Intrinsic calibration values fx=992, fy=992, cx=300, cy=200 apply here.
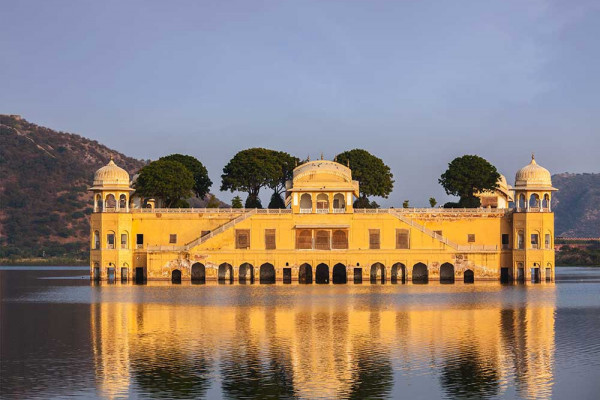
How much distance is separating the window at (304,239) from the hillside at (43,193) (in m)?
66.3

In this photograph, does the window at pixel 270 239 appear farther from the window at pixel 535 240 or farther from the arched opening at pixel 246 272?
the window at pixel 535 240

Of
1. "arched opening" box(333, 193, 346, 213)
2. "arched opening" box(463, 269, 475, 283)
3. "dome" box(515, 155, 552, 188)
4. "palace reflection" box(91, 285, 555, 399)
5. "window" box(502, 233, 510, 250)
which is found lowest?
"palace reflection" box(91, 285, 555, 399)

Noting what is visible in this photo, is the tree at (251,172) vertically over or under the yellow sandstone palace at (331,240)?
over

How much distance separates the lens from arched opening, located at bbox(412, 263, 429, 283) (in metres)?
77.8

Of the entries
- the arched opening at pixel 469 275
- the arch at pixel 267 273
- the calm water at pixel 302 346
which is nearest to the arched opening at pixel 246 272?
the arch at pixel 267 273

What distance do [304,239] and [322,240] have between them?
139 centimetres

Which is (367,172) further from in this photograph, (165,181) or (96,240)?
(96,240)

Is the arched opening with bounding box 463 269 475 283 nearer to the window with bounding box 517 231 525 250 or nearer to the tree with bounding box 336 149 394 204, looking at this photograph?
the window with bounding box 517 231 525 250

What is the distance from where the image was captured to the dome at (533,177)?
2987 inches

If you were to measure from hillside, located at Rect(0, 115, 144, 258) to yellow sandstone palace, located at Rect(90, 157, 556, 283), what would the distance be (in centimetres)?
6121

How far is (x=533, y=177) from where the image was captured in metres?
76.0

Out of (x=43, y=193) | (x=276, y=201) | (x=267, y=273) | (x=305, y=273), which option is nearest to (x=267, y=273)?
(x=267, y=273)

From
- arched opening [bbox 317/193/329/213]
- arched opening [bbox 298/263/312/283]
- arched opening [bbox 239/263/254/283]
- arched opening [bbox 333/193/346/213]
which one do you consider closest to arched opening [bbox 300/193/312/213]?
arched opening [bbox 317/193/329/213]

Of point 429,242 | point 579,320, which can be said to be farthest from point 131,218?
point 579,320
